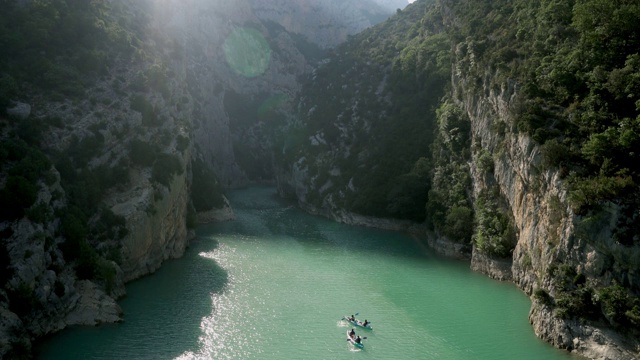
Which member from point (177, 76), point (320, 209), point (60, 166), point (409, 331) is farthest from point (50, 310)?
point (320, 209)

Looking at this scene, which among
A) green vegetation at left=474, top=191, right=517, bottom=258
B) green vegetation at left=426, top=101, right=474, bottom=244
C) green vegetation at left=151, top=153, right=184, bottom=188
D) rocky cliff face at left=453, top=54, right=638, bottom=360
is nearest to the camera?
rocky cliff face at left=453, top=54, right=638, bottom=360

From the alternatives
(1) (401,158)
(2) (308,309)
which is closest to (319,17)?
(1) (401,158)

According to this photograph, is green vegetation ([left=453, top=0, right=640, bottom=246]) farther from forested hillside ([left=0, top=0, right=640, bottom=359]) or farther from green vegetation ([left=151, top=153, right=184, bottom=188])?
green vegetation ([left=151, top=153, right=184, bottom=188])

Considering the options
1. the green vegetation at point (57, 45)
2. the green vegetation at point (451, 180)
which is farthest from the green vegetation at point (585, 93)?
the green vegetation at point (57, 45)

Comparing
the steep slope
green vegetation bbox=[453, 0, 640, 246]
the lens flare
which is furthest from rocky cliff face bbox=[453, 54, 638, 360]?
the lens flare

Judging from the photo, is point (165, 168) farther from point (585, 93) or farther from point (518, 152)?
point (585, 93)

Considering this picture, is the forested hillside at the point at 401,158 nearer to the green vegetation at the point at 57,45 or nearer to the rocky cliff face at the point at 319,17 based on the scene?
the green vegetation at the point at 57,45
